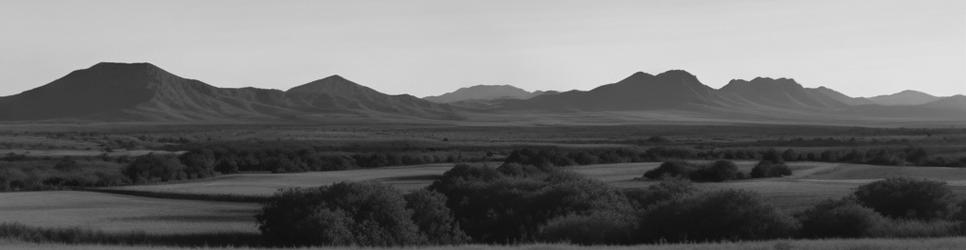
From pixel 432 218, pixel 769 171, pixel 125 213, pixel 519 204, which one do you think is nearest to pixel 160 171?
pixel 125 213

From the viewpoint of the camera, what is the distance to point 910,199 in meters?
33.2

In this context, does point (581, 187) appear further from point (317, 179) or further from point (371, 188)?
point (317, 179)

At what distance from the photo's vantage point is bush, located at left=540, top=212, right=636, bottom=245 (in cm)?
2894

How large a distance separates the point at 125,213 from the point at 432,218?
41.6 ft

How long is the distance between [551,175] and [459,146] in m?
72.4

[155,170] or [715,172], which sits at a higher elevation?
[155,170]

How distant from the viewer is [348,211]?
3138 centimetres

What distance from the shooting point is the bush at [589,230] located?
28938mm

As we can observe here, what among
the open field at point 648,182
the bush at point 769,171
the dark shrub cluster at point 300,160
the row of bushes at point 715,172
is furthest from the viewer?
the dark shrub cluster at point 300,160

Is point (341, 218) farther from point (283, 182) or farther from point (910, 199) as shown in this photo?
point (283, 182)

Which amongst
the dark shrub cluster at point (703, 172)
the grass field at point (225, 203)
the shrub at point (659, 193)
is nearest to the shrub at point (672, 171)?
the dark shrub cluster at point (703, 172)

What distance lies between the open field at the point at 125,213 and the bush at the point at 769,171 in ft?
84.8

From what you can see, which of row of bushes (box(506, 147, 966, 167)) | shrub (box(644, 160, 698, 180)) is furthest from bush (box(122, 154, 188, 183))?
shrub (box(644, 160, 698, 180))

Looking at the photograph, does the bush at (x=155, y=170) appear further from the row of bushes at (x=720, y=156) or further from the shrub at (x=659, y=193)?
the shrub at (x=659, y=193)
